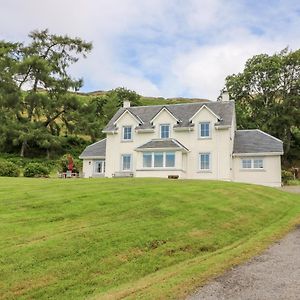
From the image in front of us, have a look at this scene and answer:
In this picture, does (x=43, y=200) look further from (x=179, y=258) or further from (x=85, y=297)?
(x=85, y=297)

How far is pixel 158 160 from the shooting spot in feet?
122

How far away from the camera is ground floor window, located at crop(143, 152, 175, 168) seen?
36875mm

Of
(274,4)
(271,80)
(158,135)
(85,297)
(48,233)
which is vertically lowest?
Answer: (85,297)

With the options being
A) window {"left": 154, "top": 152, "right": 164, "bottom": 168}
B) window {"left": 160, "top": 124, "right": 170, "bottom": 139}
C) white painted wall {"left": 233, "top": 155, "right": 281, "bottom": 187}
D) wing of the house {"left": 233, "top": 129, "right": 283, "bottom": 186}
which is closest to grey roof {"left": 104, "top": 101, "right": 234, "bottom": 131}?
window {"left": 160, "top": 124, "right": 170, "bottom": 139}

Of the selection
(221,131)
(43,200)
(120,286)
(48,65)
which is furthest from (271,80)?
(120,286)

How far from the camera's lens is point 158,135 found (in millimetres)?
39500

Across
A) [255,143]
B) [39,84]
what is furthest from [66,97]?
[255,143]

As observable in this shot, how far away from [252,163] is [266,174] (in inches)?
68.3

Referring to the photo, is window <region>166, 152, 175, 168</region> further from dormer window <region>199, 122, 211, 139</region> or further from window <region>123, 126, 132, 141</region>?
window <region>123, 126, 132, 141</region>

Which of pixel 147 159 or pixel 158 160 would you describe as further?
pixel 147 159

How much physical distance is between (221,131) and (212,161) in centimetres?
302

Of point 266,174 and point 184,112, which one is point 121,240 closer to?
point 266,174

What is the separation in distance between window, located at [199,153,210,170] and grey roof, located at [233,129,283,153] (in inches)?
117

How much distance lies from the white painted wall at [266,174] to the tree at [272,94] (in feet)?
76.8
